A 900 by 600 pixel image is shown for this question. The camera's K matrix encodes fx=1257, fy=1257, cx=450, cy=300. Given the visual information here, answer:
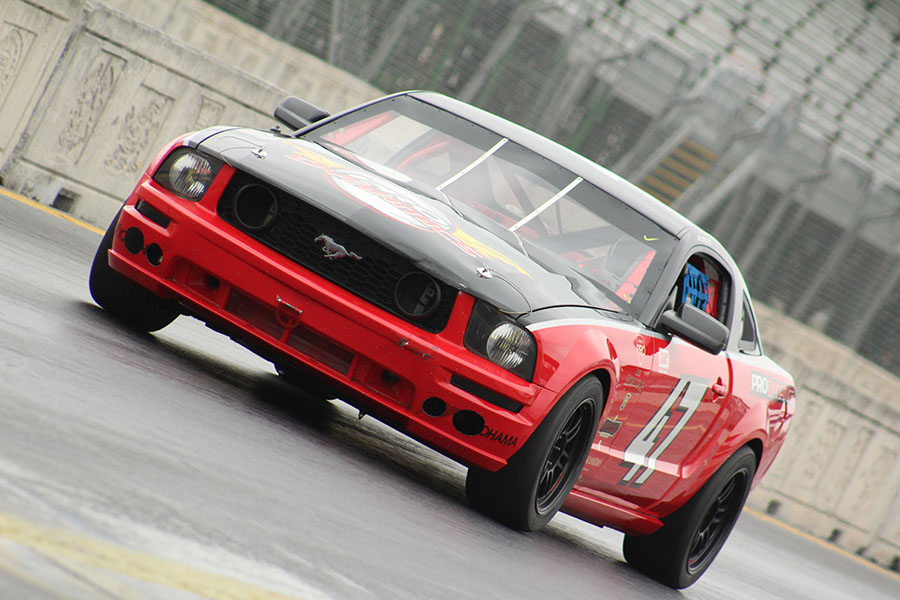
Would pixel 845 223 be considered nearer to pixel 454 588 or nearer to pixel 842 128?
pixel 842 128

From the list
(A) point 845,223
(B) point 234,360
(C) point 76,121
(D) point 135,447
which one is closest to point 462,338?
(D) point 135,447

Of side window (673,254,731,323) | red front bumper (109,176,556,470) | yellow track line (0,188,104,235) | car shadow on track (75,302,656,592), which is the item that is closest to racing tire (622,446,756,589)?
car shadow on track (75,302,656,592)

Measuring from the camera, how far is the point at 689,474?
6.20 meters

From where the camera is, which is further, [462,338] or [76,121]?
[76,121]

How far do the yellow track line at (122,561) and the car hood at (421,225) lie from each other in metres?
2.09

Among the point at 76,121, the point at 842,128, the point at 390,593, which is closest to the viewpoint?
the point at 390,593

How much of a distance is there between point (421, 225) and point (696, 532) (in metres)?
2.54

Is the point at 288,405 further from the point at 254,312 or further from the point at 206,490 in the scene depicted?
the point at 206,490

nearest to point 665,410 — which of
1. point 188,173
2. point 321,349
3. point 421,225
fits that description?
point 421,225

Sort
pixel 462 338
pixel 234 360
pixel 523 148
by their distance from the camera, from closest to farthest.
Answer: pixel 462 338, pixel 523 148, pixel 234 360

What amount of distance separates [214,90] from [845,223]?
15.0m

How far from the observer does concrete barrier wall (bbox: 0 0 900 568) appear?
33.8 feet

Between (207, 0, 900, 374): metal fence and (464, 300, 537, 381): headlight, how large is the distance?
15.1 metres

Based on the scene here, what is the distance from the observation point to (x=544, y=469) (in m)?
5.00
